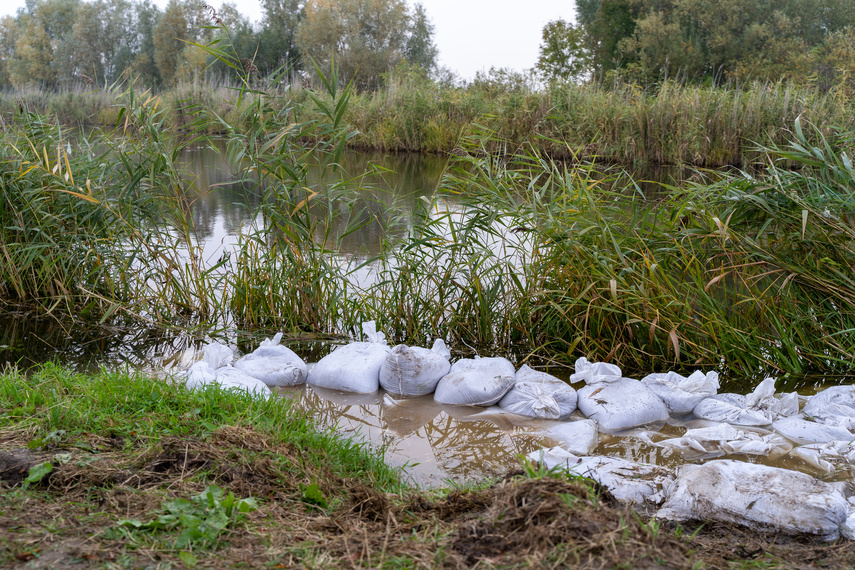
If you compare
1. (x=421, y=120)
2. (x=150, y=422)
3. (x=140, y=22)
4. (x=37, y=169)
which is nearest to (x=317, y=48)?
(x=140, y=22)

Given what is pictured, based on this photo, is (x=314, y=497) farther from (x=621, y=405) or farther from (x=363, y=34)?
(x=363, y=34)

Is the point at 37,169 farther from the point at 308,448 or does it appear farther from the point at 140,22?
the point at 140,22

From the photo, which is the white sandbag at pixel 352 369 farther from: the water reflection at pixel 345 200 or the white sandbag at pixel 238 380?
the water reflection at pixel 345 200

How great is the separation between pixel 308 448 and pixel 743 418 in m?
1.87

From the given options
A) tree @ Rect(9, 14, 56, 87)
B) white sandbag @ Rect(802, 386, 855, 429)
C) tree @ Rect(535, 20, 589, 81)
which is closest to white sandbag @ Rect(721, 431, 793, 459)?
white sandbag @ Rect(802, 386, 855, 429)

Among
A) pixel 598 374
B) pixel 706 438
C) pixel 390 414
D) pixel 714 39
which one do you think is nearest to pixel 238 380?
pixel 390 414

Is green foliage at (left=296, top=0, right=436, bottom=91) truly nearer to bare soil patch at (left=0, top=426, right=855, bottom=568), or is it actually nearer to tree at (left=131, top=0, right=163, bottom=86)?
tree at (left=131, top=0, right=163, bottom=86)

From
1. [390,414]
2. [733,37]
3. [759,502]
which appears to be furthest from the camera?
[733,37]

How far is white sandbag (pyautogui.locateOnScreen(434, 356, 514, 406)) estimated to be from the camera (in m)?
3.05

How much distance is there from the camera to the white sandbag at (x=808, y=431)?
267cm

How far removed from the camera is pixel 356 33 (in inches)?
1527

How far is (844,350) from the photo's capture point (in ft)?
10.8

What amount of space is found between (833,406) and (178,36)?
47.2m

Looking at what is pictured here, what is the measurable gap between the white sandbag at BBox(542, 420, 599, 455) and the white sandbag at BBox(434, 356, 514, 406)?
0.33 meters
